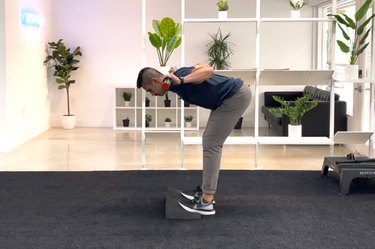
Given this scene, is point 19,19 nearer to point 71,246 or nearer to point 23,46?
point 23,46

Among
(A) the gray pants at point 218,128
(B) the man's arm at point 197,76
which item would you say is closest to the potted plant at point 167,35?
(A) the gray pants at point 218,128

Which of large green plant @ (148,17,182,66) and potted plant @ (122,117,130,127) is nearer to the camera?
large green plant @ (148,17,182,66)

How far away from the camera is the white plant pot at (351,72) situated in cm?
537

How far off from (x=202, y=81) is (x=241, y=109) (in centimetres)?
42

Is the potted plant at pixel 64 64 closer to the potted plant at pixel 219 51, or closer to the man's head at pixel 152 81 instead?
the potted plant at pixel 219 51

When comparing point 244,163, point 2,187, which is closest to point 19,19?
point 2,187

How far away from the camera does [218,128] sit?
3.82 metres

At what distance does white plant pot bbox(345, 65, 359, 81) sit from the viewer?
5.37m

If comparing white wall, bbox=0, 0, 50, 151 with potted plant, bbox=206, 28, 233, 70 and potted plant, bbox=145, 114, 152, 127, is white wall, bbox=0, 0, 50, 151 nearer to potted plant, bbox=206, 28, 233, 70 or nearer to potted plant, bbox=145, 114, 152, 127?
potted plant, bbox=145, 114, 152, 127

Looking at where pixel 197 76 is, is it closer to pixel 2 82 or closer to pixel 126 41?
pixel 2 82

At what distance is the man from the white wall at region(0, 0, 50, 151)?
Answer: 12.0 ft

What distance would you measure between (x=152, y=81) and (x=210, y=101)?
0.48 m

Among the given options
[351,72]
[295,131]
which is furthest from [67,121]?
[351,72]

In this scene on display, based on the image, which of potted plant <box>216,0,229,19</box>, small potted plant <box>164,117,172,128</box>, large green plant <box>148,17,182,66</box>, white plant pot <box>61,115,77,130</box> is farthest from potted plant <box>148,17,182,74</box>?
white plant pot <box>61,115,77,130</box>
